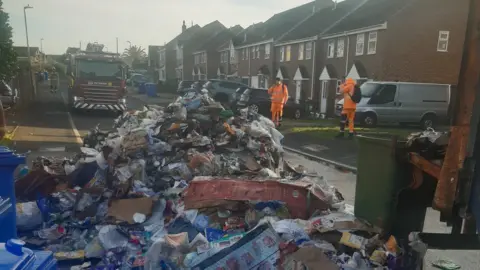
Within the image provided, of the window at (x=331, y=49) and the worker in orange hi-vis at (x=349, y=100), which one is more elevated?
the window at (x=331, y=49)

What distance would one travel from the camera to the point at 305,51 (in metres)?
29.9

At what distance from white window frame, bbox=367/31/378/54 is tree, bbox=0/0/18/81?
1776cm

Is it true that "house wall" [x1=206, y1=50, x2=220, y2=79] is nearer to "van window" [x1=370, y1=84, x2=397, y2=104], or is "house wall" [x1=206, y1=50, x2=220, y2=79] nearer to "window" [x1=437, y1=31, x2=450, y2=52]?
"window" [x1=437, y1=31, x2=450, y2=52]

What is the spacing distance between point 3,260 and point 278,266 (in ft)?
7.61

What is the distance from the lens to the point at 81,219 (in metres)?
5.04

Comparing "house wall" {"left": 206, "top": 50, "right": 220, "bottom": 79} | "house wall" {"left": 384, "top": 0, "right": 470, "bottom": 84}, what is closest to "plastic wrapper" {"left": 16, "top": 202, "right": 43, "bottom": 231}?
"house wall" {"left": 384, "top": 0, "right": 470, "bottom": 84}

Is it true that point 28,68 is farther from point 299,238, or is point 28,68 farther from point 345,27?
point 299,238

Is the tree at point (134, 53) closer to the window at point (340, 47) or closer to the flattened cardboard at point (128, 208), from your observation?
the window at point (340, 47)

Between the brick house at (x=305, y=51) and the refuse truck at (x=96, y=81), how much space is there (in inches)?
487

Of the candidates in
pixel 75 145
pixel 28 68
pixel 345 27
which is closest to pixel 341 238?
pixel 75 145

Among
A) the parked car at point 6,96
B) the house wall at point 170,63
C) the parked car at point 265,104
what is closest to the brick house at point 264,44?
the parked car at point 265,104

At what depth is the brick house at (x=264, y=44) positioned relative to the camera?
118 feet

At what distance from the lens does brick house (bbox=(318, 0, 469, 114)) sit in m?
22.4

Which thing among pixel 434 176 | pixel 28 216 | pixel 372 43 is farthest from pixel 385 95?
pixel 28 216
